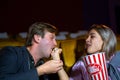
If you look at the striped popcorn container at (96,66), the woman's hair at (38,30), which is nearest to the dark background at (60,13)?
the woman's hair at (38,30)

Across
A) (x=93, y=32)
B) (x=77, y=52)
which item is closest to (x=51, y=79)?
(x=77, y=52)

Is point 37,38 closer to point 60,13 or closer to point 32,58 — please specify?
point 32,58

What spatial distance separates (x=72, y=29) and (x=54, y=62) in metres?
2.98

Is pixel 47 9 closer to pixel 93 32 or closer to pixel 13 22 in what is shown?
pixel 13 22

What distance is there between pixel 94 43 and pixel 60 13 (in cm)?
259

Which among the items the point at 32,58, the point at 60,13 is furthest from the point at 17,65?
the point at 60,13

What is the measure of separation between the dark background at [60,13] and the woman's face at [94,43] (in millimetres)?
2390

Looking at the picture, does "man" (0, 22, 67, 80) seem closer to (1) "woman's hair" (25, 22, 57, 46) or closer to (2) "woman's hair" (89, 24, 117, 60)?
(1) "woman's hair" (25, 22, 57, 46)

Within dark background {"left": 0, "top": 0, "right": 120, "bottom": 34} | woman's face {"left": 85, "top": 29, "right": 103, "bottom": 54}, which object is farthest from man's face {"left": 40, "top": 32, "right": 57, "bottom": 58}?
dark background {"left": 0, "top": 0, "right": 120, "bottom": 34}

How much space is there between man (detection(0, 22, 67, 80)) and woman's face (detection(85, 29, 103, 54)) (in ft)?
0.70

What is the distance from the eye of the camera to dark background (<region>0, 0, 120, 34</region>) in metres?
3.75

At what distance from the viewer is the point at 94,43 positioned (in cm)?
153

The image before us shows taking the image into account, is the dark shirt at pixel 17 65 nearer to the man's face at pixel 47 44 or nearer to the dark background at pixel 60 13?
the man's face at pixel 47 44

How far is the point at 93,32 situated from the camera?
158 cm
